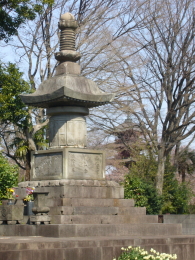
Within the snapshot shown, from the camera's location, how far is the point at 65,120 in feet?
50.9

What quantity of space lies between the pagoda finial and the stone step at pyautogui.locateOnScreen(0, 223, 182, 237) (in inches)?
217

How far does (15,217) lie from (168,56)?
16.0 metres

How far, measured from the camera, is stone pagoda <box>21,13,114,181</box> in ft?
49.1

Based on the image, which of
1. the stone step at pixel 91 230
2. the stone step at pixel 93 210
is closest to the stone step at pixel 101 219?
the stone step at pixel 93 210

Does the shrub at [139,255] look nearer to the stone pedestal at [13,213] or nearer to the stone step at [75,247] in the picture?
the stone step at [75,247]

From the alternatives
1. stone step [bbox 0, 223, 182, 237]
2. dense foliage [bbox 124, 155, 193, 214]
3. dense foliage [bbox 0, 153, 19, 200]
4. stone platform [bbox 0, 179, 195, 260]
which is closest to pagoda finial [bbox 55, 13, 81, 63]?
stone platform [bbox 0, 179, 195, 260]

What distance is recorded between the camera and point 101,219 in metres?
13.9

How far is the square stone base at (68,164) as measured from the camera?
14.8m

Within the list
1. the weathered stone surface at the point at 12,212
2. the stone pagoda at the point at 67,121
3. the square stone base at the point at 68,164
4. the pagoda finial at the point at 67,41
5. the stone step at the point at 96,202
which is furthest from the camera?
the pagoda finial at the point at 67,41

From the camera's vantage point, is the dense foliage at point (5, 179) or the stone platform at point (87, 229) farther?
the dense foliage at point (5, 179)

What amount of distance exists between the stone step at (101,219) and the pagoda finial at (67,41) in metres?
5.20

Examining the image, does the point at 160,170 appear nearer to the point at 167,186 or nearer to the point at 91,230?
the point at 167,186

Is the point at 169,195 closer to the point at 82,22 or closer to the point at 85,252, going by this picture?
the point at 82,22

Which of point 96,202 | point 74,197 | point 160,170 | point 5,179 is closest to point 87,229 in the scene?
point 74,197
